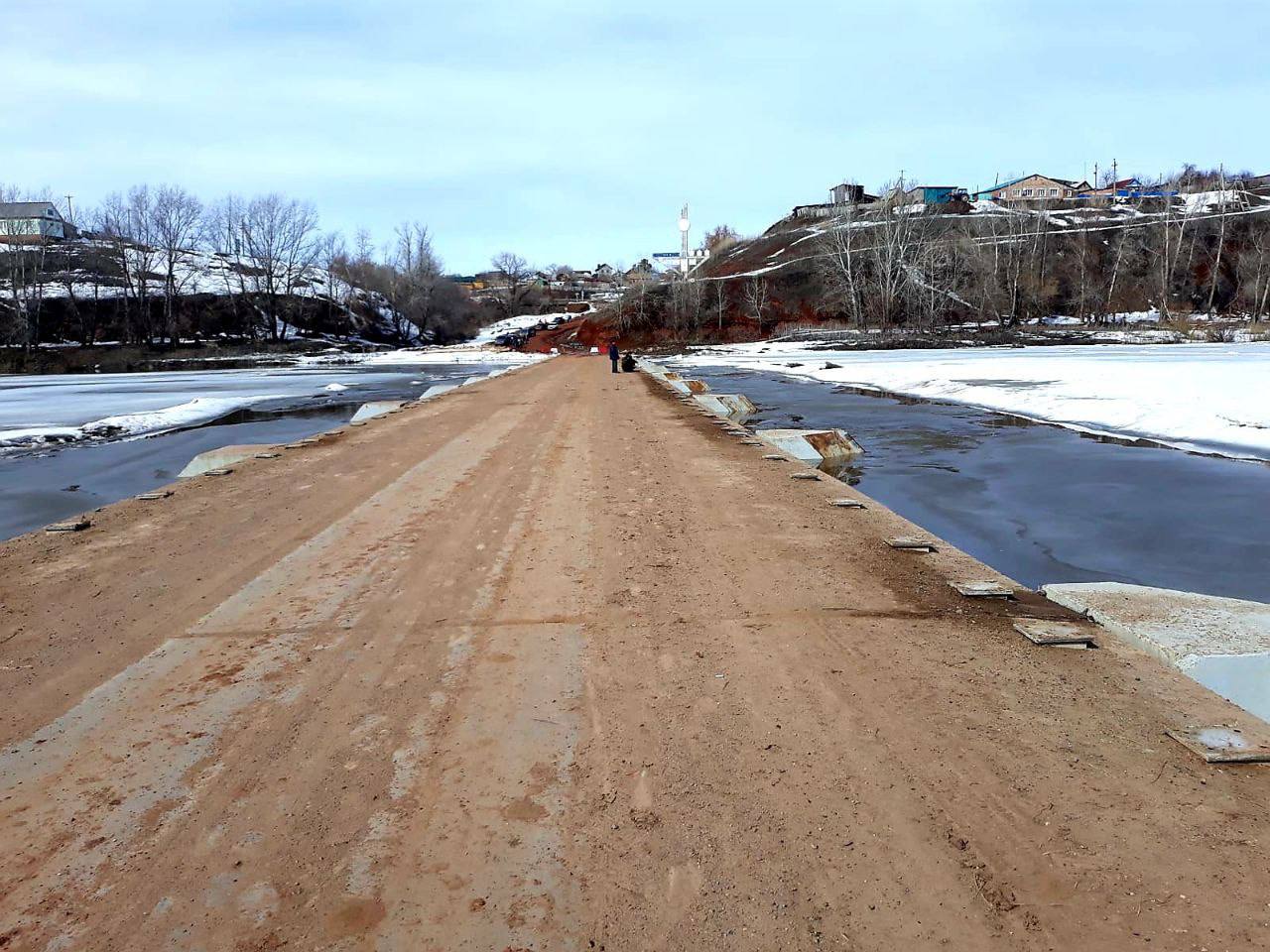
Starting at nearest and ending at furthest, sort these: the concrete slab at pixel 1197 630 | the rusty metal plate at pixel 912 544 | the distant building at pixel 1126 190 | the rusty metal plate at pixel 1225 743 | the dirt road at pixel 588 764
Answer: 1. the dirt road at pixel 588 764
2. the rusty metal plate at pixel 1225 743
3. the concrete slab at pixel 1197 630
4. the rusty metal plate at pixel 912 544
5. the distant building at pixel 1126 190

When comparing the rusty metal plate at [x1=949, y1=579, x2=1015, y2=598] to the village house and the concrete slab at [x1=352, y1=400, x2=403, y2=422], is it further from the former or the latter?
the village house

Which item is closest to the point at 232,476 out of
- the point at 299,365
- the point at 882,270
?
the point at 299,365

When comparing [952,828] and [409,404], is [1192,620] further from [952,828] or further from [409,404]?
[409,404]

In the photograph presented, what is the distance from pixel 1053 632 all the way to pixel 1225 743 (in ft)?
3.78

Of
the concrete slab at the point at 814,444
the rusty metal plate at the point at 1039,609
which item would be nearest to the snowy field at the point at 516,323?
the concrete slab at the point at 814,444

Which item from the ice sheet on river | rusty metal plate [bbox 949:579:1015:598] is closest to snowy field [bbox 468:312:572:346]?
the ice sheet on river

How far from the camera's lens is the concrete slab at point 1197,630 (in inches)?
151

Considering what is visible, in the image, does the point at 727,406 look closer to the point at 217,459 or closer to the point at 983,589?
the point at 217,459

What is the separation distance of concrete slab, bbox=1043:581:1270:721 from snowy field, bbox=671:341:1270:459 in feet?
26.8

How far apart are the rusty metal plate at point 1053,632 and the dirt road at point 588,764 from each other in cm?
13

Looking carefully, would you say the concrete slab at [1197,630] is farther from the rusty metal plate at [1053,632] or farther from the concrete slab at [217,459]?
the concrete slab at [217,459]

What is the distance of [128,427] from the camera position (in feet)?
56.1

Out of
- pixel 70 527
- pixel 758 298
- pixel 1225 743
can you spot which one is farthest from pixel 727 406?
Answer: pixel 758 298

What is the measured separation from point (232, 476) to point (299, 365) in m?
42.4
